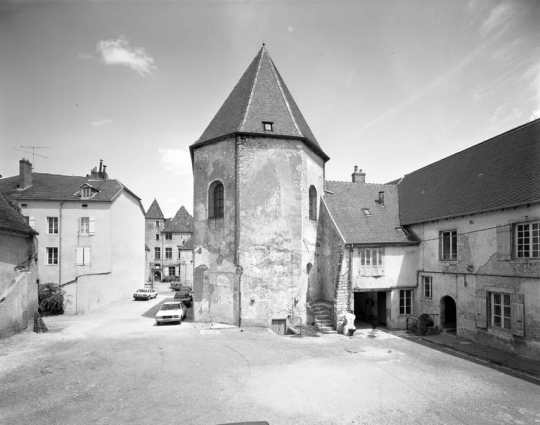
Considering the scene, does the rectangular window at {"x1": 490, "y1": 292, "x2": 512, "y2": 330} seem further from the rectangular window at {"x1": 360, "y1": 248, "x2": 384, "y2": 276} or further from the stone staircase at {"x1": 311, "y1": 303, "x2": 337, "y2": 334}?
the stone staircase at {"x1": 311, "y1": 303, "x2": 337, "y2": 334}

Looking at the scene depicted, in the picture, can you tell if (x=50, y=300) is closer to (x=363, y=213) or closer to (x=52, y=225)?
(x=52, y=225)

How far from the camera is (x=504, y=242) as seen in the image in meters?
13.1

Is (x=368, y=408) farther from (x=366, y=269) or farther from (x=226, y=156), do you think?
(x=226, y=156)

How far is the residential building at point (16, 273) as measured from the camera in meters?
14.6

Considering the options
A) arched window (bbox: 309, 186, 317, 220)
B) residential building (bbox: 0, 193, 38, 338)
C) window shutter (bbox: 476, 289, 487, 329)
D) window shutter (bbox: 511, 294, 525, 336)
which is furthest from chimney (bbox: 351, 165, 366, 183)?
residential building (bbox: 0, 193, 38, 338)

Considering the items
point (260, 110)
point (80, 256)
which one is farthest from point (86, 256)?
point (260, 110)

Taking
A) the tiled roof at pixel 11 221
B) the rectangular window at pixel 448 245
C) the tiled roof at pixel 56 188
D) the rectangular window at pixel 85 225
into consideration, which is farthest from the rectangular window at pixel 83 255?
the rectangular window at pixel 448 245

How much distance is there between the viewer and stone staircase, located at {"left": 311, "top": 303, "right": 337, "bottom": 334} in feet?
52.6

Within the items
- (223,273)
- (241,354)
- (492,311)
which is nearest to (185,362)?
(241,354)

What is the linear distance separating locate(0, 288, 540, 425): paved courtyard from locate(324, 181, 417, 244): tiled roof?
5617 millimetres

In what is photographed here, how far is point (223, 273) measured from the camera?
660 inches

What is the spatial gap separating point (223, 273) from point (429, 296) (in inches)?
447

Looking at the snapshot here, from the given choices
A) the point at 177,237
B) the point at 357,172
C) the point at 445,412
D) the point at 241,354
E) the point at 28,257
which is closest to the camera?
the point at 445,412

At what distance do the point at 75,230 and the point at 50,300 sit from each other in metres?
5.18
